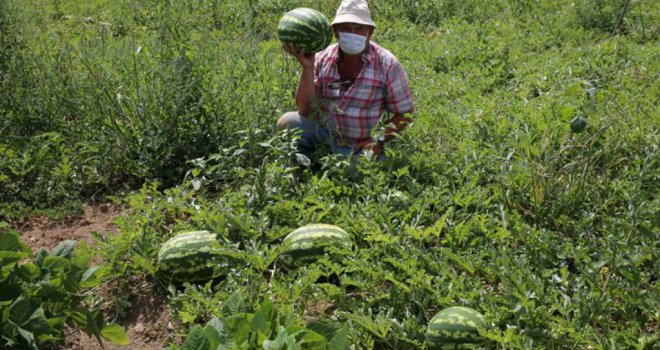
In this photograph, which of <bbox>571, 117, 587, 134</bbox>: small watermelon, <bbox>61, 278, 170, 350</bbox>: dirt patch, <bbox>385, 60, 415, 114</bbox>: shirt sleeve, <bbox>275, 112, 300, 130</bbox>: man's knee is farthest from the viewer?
<bbox>275, 112, 300, 130</bbox>: man's knee

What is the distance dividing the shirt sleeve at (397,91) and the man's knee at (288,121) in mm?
632

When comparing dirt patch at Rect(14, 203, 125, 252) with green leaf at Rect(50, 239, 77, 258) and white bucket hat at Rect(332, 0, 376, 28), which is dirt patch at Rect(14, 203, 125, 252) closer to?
green leaf at Rect(50, 239, 77, 258)

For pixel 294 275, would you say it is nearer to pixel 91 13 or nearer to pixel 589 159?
pixel 589 159

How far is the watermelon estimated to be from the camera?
3.02 meters

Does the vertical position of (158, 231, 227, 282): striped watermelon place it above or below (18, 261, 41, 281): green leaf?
below

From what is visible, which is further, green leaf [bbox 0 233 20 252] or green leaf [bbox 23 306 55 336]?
green leaf [bbox 0 233 20 252]

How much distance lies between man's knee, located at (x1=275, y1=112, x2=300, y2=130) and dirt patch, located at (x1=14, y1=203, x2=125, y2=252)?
1.21 meters

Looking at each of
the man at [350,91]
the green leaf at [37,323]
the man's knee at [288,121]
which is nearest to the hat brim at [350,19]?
the man at [350,91]

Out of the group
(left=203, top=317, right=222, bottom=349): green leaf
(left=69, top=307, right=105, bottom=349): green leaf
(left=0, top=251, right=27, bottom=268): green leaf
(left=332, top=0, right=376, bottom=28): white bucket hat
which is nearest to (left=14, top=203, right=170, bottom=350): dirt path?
(left=69, top=307, right=105, bottom=349): green leaf

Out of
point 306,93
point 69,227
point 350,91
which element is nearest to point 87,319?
point 69,227

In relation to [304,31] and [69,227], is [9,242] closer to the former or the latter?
[69,227]

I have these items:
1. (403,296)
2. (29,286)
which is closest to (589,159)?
(403,296)

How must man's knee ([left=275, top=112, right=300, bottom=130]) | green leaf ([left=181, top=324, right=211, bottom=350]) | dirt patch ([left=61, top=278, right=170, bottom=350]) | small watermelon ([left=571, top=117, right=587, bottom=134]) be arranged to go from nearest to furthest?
green leaf ([left=181, top=324, right=211, bottom=350]) < dirt patch ([left=61, top=278, right=170, bottom=350]) < small watermelon ([left=571, top=117, right=587, bottom=134]) < man's knee ([left=275, top=112, right=300, bottom=130])

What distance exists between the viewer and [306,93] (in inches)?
186
